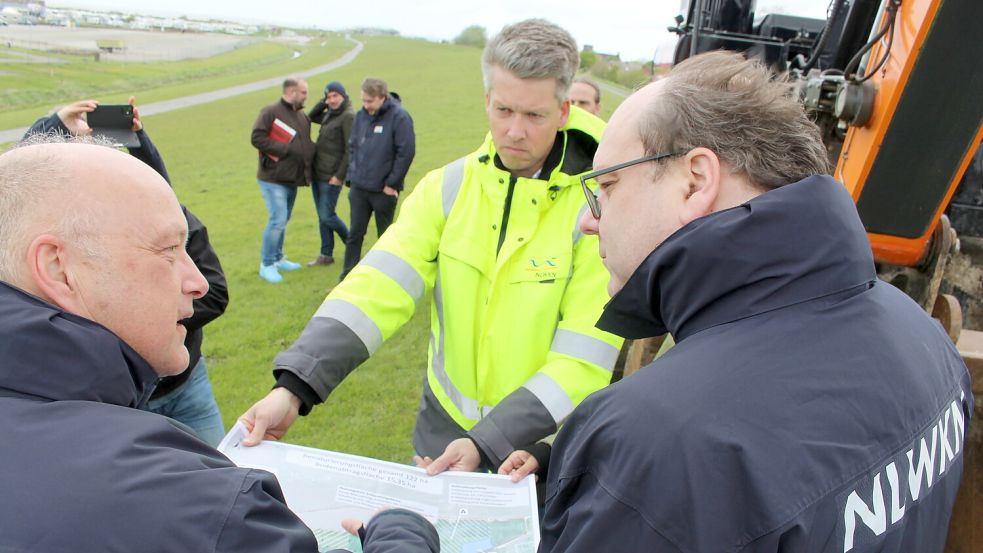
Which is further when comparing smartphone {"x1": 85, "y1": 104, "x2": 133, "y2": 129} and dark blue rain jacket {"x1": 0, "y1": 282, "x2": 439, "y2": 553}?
smartphone {"x1": 85, "y1": 104, "x2": 133, "y2": 129}

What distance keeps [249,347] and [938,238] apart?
5.48 metres

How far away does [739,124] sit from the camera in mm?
1271

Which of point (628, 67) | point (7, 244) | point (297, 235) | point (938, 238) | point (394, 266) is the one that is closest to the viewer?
point (7, 244)

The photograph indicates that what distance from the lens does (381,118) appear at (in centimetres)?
755

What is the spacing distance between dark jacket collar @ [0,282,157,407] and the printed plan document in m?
0.64

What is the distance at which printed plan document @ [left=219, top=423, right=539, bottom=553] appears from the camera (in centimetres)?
170

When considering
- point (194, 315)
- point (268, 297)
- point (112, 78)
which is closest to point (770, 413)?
point (194, 315)

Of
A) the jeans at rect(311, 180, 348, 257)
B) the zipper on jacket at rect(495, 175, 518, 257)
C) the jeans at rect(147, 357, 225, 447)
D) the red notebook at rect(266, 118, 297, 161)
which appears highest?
the zipper on jacket at rect(495, 175, 518, 257)

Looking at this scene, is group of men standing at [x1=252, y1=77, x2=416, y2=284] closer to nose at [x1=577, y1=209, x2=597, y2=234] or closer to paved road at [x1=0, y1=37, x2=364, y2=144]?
nose at [x1=577, y1=209, x2=597, y2=234]

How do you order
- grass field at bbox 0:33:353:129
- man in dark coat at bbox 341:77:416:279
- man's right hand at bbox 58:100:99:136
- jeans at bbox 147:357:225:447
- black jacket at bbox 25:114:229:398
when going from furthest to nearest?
grass field at bbox 0:33:353:129, man in dark coat at bbox 341:77:416:279, man's right hand at bbox 58:100:99:136, jeans at bbox 147:357:225:447, black jacket at bbox 25:114:229:398

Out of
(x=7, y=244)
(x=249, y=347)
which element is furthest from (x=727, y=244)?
(x=249, y=347)

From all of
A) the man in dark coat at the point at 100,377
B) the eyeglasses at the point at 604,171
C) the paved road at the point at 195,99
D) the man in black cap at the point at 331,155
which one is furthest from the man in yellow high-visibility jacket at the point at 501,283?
the paved road at the point at 195,99

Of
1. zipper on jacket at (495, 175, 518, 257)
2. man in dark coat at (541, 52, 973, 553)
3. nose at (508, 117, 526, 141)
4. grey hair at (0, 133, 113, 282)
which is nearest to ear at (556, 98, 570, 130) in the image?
nose at (508, 117, 526, 141)

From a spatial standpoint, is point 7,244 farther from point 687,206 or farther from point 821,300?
point 821,300
